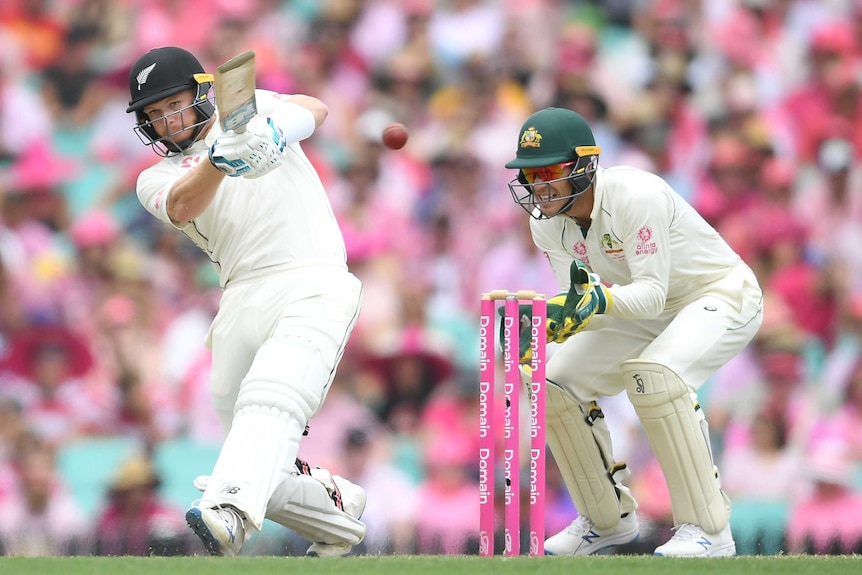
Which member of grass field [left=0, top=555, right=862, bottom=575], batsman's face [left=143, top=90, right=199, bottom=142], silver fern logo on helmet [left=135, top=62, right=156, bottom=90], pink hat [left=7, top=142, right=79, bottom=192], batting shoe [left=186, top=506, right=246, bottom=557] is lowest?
grass field [left=0, top=555, right=862, bottom=575]

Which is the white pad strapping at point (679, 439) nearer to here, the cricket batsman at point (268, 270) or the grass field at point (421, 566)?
the grass field at point (421, 566)

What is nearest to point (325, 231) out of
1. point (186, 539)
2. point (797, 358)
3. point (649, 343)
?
point (649, 343)

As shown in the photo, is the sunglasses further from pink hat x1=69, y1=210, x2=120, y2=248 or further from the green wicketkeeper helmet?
pink hat x1=69, y1=210, x2=120, y2=248

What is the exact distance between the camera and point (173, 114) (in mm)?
3549

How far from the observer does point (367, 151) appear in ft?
18.3

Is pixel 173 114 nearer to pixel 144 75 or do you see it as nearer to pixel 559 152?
pixel 144 75

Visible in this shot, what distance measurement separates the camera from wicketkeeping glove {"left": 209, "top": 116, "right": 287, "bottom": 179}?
3.13 metres

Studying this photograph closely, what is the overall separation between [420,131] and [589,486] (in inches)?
86.2

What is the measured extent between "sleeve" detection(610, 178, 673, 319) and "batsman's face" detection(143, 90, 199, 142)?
4.08 ft

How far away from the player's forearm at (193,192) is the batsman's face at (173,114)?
0.25m

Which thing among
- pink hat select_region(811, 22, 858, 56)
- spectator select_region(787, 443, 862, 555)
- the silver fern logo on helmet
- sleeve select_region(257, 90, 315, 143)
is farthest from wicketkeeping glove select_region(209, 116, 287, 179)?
pink hat select_region(811, 22, 858, 56)

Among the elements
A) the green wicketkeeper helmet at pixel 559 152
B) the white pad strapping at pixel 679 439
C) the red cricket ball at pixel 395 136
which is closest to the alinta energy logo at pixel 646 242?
the green wicketkeeper helmet at pixel 559 152

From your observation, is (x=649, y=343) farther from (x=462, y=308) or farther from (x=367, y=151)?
(x=367, y=151)

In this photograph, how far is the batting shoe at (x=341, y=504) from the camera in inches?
148
